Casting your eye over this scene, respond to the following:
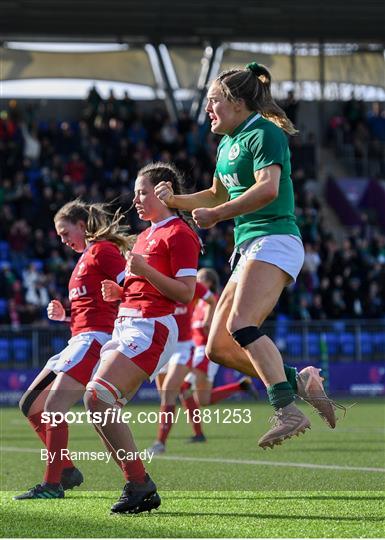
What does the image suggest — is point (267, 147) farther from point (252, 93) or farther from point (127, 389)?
point (127, 389)

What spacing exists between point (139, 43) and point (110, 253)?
26.8 metres

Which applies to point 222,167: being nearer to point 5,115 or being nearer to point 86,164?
point 86,164

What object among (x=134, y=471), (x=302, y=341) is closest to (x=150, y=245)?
(x=134, y=471)

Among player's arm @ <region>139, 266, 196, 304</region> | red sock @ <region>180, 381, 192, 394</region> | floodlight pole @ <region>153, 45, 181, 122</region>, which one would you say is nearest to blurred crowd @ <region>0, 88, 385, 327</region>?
floodlight pole @ <region>153, 45, 181, 122</region>

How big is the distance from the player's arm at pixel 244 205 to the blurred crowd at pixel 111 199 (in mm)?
17696

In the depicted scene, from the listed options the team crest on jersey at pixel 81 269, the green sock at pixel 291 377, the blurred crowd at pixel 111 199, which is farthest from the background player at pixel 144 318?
the blurred crowd at pixel 111 199

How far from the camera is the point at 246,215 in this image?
7344 millimetres

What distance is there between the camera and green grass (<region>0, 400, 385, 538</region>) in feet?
21.9

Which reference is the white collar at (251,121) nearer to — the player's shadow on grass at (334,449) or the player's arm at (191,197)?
the player's arm at (191,197)

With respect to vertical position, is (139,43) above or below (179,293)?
above

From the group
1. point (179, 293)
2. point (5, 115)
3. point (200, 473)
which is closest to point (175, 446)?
point (200, 473)

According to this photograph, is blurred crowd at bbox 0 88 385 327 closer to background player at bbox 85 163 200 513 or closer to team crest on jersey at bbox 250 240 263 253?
background player at bbox 85 163 200 513

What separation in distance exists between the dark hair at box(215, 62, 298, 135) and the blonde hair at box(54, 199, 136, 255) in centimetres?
156

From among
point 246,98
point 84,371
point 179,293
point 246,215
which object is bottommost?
point 84,371
